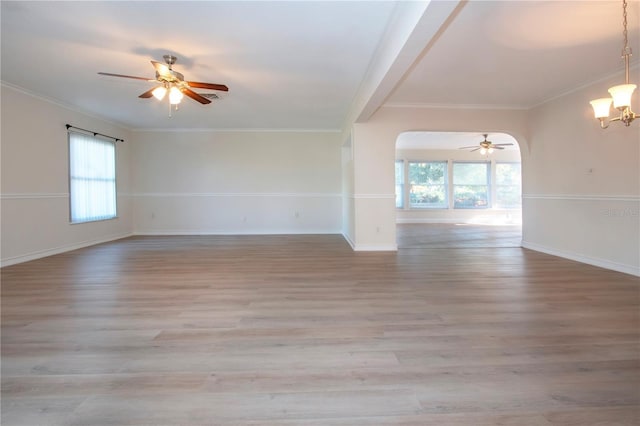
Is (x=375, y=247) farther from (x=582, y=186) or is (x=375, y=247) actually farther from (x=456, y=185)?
(x=456, y=185)

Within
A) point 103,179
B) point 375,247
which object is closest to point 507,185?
point 375,247

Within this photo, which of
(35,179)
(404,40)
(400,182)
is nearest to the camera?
(404,40)

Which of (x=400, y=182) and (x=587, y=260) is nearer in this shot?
(x=587, y=260)

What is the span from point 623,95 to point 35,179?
24.0 ft

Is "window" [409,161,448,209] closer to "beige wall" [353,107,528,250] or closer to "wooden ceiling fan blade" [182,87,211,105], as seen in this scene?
"beige wall" [353,107,528,250]

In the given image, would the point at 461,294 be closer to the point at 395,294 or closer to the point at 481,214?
the point at 395,294

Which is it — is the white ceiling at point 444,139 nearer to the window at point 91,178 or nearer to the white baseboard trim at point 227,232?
the white baseboard trim at point 227,232

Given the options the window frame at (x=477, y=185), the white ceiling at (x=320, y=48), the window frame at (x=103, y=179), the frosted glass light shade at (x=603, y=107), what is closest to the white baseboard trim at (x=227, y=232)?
the window frame at (x=103, y=179)

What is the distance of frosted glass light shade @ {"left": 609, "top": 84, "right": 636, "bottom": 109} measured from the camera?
253 cm

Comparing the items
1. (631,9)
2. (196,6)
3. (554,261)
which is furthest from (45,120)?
(554,261)

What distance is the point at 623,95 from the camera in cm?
255

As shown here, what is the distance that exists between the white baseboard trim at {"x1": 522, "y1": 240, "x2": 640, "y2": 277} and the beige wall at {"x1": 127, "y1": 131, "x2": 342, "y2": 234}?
4.03 meters

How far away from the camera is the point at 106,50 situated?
329 centimetres

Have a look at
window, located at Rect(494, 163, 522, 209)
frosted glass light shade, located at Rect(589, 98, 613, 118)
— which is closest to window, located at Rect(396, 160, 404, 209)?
window, located at Rect(494, 163, 522, 209)
